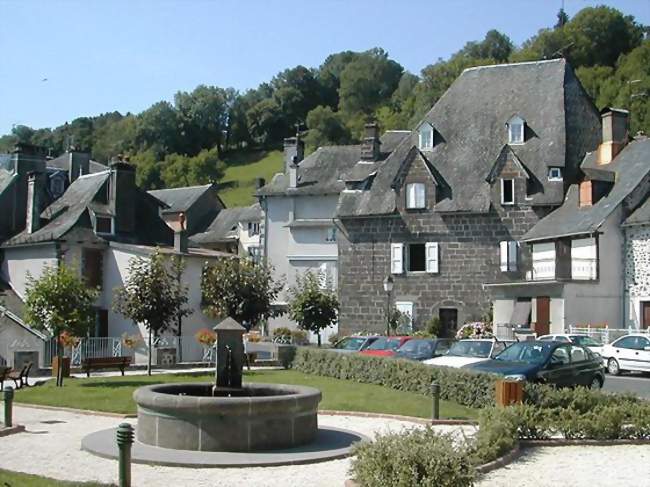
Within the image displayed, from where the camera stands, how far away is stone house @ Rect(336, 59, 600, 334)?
137 ft

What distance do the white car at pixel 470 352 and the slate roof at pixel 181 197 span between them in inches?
1849

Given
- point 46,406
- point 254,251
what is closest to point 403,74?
point 254,251

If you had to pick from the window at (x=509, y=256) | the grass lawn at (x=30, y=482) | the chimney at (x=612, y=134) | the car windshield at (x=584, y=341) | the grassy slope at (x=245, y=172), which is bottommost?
the grass lawn at (x=30, y=482)

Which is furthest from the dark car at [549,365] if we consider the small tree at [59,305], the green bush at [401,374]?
the small tree at [59,305]

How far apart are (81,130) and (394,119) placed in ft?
200

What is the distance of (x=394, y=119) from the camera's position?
333 ft

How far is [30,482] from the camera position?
36.8 ft

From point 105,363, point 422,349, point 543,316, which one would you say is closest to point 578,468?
point 422,349

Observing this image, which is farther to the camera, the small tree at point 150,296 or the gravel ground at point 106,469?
the small tree at point 150,296

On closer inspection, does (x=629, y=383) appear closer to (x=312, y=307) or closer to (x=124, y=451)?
(x=312, y=307)

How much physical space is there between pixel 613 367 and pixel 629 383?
3.14 m

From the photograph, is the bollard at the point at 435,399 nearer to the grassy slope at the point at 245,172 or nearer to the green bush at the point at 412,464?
the green bush at the point at 412,464

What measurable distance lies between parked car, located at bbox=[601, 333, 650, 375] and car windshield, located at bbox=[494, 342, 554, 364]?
313 inches

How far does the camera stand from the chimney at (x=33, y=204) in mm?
43594
